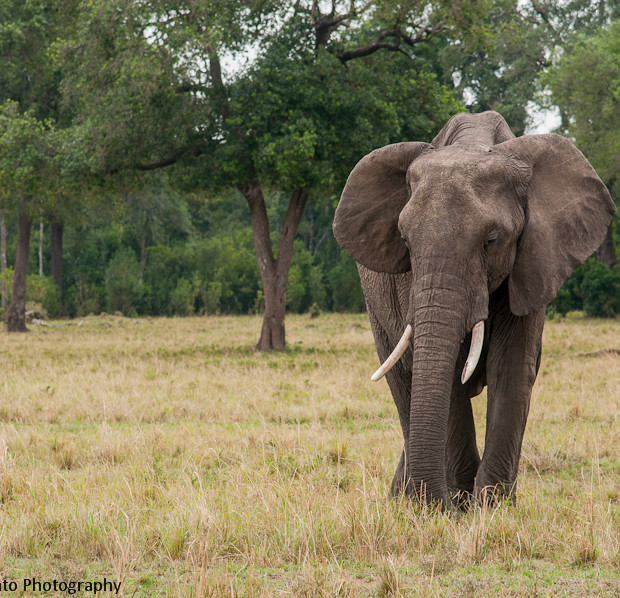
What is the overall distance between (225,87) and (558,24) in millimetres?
22739

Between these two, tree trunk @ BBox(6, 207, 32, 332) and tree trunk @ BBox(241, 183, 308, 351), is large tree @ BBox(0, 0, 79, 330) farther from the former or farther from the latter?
tree trunk @ BBox(241, 183, 308, 351)

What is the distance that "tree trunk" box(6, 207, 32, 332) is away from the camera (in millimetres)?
28219

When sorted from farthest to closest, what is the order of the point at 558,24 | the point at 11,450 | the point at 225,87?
the point at 558,24 < the point at 225,87 < the point at 11,450

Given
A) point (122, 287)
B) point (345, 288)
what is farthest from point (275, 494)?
point (345, 288)

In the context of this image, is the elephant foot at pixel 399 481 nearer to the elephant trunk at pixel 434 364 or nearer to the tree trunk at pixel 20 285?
the elephant trunk at pixel 434 364

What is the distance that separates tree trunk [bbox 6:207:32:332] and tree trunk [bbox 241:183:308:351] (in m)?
12.0

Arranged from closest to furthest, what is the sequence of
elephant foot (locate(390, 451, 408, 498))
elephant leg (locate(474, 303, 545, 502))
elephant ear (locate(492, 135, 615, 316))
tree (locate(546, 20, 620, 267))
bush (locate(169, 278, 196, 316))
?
1. elephant ear (locate(492, 135, 615, 316))
2. elephant leg (locate(474, 303, 545, 502))
3. elephant foot (locate(390, 451, 408, 498))
4. tree (locate(546, 20, 620, 267))
5. bush (locate(169, 278, 196, 316))

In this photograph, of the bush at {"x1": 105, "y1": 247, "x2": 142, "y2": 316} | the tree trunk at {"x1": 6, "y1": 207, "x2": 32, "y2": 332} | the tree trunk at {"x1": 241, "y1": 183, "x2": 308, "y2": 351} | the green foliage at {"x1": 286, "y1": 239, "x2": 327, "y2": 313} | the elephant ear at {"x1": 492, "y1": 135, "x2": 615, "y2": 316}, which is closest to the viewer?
the elephant ear at {"x1": 492, "y1": 135, "x2": 615, "y2": 316}

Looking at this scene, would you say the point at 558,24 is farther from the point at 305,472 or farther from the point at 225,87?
the point at 305,472

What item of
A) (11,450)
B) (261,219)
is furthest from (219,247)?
(11,450)

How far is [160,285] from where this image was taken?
145 feet

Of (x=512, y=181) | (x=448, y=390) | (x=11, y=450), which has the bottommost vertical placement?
(x=11, y=450)

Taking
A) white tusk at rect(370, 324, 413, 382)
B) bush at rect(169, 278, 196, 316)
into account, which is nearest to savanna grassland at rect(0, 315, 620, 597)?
white tusk at rect(370, 324, 413, 382)

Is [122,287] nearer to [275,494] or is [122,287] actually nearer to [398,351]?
[275,494]
